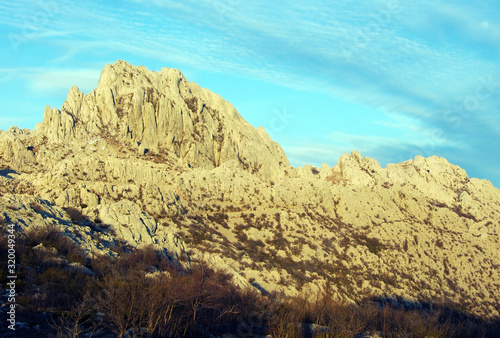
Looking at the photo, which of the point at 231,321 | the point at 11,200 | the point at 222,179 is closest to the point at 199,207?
the point at 222,179

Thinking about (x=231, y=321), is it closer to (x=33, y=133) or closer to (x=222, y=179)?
(x=222, y=179)

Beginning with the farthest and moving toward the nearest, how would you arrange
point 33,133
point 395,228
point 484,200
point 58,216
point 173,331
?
point 484,200 → point 33,133 → point 395,228 → point 58,216 → point 173,331

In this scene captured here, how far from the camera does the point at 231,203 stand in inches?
2288

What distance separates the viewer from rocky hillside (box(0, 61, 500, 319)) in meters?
40.4

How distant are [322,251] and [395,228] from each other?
17.0 metres

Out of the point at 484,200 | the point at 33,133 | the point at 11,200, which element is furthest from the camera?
the point at 484,200

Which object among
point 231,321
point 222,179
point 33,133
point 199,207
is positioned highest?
point 33,133

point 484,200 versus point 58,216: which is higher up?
point 484,200

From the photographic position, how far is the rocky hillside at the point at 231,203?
40438 millimetres

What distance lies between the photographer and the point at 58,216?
34.1 metres

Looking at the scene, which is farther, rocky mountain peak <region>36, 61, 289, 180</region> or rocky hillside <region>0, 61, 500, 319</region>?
rocky mountain peak <region>36, 61, 289, 180</region>

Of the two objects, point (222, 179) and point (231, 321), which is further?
point (222, 179)

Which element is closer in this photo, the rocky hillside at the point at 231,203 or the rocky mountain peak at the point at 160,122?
the rocky hillside at the point at 231,203

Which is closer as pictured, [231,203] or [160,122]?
[231,203]
